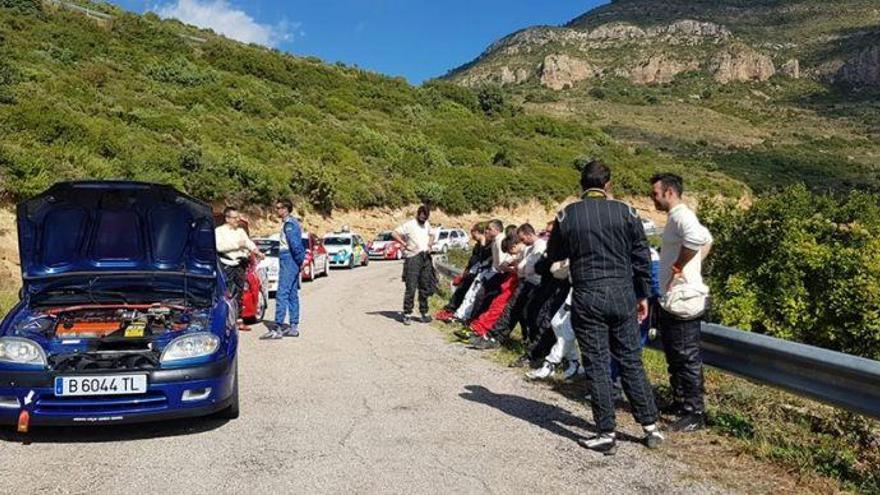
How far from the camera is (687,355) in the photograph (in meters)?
5.93

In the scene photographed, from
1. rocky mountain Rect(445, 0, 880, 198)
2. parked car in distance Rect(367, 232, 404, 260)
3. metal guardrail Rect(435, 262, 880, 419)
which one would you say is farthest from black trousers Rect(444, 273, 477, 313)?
rocky mountain Rect(445, 0, 880, 198)

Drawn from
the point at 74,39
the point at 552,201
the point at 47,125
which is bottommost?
the point at 552,201

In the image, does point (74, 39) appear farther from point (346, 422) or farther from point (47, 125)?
point (346, 422)

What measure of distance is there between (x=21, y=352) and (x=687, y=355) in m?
5.12

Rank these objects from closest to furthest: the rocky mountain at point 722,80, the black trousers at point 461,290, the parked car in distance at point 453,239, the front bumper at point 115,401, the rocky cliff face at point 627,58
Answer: the front bumper at point 115,401 < the black trousers at point 461,290 < the parked car in distance at point 453,239 < the rocky mountain at point 722,80 < the rocky cliff face at point 627,58

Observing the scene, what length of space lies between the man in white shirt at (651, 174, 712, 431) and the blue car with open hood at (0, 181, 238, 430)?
142 inches

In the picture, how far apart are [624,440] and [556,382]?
7.08 feet

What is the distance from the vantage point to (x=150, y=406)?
5473mm

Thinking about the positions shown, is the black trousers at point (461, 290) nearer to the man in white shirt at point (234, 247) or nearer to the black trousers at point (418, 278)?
the black trousers at point (418, 278)

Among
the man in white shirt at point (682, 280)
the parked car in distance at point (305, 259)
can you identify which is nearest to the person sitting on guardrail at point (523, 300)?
the man in white shirt at point (682, 280)

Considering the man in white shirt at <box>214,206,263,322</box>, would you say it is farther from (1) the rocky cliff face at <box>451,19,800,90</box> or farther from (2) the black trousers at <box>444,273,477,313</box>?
(1) the rocky cliff face at <box>451,19,800,90</box>

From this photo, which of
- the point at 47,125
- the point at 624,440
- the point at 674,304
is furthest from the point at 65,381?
the point at 47,125

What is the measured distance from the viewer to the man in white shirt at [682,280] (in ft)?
19.0

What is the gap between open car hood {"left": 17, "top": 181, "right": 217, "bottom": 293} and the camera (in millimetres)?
6980
